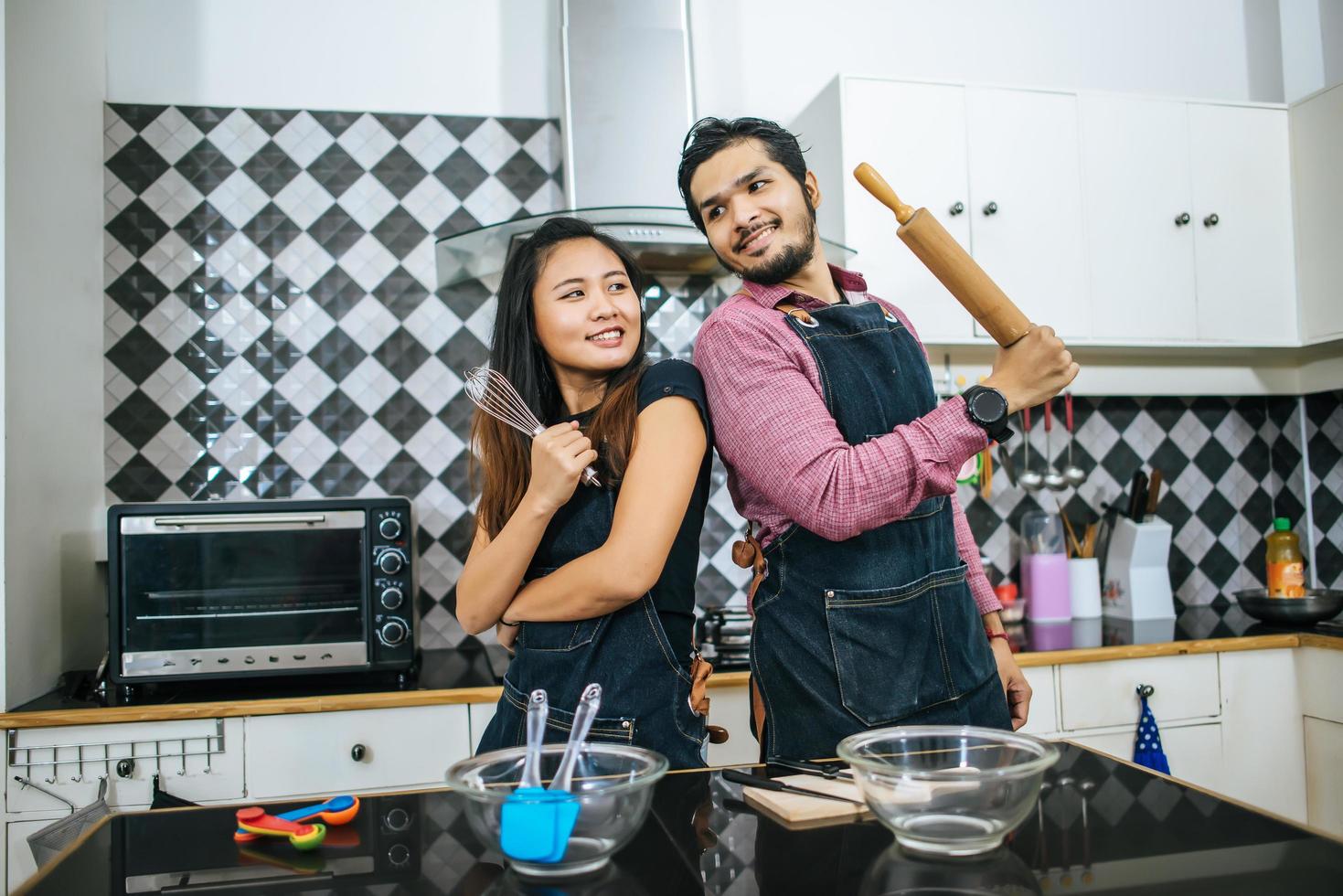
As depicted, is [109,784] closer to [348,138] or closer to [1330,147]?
[348,138]

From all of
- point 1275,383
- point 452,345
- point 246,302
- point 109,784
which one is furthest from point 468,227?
point 1275,383

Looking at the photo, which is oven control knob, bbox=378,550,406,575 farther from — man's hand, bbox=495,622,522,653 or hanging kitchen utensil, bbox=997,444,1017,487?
hanging kitchen utensil, bbox=997,444,1017,487

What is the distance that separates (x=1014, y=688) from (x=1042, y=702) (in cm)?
67

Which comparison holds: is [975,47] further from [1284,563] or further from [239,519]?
[239,519]

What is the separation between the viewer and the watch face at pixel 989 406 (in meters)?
1.11

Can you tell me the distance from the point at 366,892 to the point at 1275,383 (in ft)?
9.18

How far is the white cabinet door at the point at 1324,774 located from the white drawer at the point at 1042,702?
60 centimetres

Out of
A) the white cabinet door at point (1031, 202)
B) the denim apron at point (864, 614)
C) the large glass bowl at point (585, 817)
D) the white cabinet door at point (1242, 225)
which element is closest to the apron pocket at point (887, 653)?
the denim apron at point (864, 614)

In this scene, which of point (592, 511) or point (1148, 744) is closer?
point (592, 511)

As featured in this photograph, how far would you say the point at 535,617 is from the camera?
1225 millimetres

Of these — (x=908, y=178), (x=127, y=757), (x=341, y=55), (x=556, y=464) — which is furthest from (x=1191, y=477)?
(x=127, y=757)

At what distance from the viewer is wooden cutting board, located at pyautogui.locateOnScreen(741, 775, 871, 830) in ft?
2.77

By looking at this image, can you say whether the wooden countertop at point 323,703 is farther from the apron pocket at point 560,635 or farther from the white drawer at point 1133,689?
the apron pocket at point 560,635

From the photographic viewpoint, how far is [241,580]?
6.40 feet
